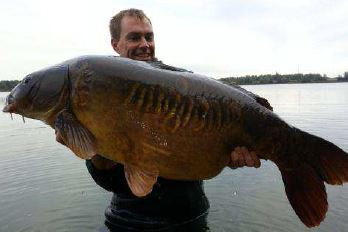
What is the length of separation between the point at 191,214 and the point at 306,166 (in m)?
1.31

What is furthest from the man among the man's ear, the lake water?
the lake water

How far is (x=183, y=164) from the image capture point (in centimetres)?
293

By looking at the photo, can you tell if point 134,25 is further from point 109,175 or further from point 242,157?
point 242,157

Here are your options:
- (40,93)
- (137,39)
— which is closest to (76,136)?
(40,93)

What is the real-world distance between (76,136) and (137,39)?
2.04 meters

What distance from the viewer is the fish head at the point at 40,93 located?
289cm

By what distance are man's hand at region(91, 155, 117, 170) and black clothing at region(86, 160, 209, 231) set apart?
2.6 inches

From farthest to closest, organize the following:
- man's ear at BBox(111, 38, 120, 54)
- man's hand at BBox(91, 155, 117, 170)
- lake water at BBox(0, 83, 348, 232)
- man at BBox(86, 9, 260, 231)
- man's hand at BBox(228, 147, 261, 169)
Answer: lake water at BBox(0, 83, 348, 232)
man's ear at BBox(111, 38, 120, 54)
man at BBox(86, 9, 260, 231)
man's hand at BBox(91, 155, 117, 170)
man's hand at BBox(228, 147, 261, 169)

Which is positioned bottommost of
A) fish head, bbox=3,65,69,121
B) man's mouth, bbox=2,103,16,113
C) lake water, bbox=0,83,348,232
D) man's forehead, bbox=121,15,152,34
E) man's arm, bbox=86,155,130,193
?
lake water, bbox=0,83,348,232

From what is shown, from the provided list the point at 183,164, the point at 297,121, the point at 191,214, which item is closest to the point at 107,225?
the point at 191,214

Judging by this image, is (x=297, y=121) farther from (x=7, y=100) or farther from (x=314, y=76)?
(x=314, y=76)

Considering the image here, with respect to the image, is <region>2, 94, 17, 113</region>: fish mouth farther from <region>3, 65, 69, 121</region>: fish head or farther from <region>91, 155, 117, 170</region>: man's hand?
<region>91, 155, 117, 170</region>: man's hand

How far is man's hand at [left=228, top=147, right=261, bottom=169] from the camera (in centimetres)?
312

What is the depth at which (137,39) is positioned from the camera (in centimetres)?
452
